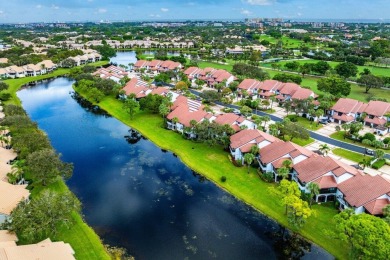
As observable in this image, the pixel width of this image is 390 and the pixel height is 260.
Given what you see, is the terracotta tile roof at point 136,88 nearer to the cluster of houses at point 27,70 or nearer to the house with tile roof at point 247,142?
the house with tile roof at point 247,142

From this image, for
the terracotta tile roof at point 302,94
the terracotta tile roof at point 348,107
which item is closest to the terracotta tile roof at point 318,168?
the terracotta tile roof at point 348,107

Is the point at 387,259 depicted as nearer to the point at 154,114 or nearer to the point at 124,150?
the point at 124,150

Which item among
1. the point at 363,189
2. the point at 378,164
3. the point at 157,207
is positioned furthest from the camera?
the point at 378,164

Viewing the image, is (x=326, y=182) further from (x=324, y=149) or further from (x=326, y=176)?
(x=324, y=149)

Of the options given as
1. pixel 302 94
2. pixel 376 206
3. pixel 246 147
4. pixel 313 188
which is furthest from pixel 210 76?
pixel 376 206

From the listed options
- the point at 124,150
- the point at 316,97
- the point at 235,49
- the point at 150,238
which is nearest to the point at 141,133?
the point at 124,150

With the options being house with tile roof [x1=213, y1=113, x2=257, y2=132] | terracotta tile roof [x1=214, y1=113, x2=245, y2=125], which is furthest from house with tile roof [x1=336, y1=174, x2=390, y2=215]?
terracotta tile roof [x1=214, y1=113, x2=245, y2=125]

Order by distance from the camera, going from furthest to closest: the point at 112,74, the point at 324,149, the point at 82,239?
the point at 112,74, the point at 324,149, the point at 82,239

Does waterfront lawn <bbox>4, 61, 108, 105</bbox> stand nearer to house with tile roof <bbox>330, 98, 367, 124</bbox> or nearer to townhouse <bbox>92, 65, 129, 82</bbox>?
townhouse <bbox>92, 65, 129, 82</bbox>
